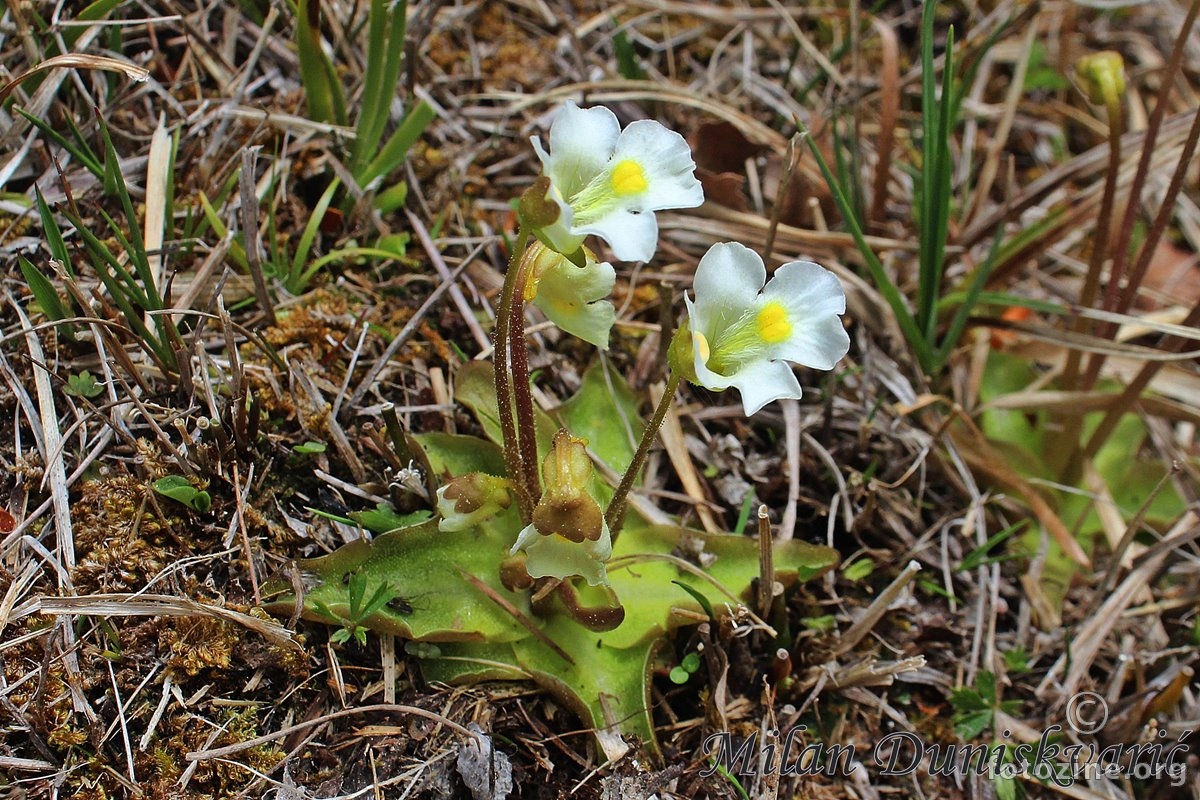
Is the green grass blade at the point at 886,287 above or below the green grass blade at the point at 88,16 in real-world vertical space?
below

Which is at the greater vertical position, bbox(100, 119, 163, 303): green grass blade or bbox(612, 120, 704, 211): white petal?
bbox(612, 120, 704, 211): white petal

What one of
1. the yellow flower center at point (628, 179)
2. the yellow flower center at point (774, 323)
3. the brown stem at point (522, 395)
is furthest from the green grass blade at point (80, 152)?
the yellow flower center at point (774, 323)

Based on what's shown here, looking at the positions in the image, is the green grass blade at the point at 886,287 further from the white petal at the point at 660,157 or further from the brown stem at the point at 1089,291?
the white petal at the point at 660,157

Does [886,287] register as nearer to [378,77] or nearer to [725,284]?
[725,284]

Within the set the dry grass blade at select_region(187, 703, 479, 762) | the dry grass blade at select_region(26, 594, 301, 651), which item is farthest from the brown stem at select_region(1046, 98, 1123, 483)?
the dry grass blade at select_region(26, 594, 301, 651)

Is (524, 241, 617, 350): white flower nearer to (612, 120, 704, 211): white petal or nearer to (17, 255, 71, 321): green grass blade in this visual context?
(612, 120, 704, 211): white petal

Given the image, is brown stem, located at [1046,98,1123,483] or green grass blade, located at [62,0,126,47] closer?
green grass blade, located at [62,0,126,47]

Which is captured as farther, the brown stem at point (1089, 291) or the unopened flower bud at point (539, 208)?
the brown stem at point (1089, 291)
